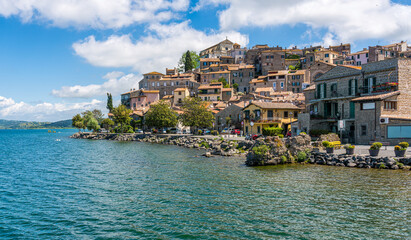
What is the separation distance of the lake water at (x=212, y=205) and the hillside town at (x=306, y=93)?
14134 millimetres

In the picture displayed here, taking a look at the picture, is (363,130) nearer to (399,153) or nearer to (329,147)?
(329,147)

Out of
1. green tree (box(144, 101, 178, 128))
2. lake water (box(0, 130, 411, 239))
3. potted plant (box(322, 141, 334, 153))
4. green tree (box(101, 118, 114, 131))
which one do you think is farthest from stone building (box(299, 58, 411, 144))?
green tree (box(101, 118, 114, 131))

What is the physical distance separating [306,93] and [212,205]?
48.6 m

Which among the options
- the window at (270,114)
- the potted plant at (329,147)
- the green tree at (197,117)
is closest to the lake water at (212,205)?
the potted plant at (329,147)

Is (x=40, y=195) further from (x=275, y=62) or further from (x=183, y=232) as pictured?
(x=275, y=62)

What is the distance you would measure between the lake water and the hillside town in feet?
46.4

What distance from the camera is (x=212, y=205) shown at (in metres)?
20.2

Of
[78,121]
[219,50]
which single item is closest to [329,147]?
[78,121]

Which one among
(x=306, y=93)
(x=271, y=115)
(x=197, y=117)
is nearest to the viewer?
(x=306, y=93)

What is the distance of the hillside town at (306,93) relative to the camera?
4231 cm

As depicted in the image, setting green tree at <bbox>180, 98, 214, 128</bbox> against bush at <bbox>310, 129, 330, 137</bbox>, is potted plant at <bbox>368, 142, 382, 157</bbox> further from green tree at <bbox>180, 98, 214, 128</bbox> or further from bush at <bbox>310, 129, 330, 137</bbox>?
green tree at <bbox>180, 98, 214, 128</bbox>

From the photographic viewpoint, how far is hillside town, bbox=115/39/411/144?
42.3 m

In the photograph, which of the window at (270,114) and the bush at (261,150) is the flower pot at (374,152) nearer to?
the bush at (261,150)

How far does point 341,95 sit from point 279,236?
141ft
